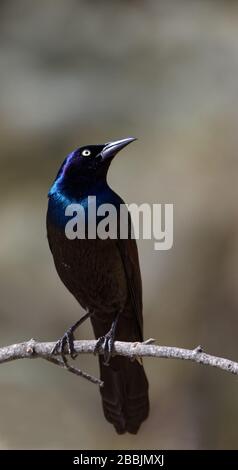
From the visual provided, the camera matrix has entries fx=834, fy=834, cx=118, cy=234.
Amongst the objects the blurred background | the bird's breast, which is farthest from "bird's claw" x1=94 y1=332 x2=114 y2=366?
the blurred background

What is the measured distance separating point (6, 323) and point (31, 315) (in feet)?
0.71

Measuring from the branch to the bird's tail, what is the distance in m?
0.55

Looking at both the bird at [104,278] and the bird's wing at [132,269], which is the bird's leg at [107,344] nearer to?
the bird at [104,278]

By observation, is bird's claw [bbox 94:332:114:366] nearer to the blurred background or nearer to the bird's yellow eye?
the bird's yellow eye

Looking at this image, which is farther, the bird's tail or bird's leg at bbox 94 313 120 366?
the bird's tail

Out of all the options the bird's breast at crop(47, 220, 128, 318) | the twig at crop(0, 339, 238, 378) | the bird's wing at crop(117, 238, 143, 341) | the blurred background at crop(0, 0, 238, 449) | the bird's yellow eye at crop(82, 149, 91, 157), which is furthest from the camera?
the blurred background at crop(0, 0, 238, 449)

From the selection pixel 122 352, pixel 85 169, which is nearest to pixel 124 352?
pixel 122 352

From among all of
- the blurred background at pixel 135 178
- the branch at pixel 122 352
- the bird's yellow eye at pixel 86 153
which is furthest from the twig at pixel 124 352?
the blurred background at pixel 135 178

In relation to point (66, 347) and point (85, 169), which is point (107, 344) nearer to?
point (66, 347)

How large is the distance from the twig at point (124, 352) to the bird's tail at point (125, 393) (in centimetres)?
55

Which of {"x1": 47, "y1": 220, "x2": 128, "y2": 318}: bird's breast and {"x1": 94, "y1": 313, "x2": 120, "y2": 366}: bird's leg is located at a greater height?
{"x1": 47, "y1": 220, "x2": 128, "y2": 318}: bird's breast

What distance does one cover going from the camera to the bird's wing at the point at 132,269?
441cm

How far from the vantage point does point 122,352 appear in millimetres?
3824

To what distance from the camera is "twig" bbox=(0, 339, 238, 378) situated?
3.27 m
